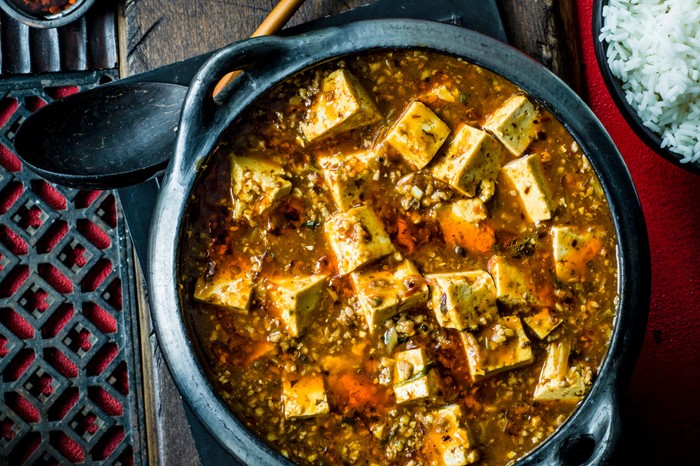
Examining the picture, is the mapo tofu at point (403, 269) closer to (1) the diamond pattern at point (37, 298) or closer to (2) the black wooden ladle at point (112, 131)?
(2) the black wooden ladle at point (112, 131)

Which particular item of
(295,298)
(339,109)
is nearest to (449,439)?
(295,298)

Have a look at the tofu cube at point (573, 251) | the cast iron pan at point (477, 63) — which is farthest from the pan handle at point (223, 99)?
the tofu cube at point (573, 251)

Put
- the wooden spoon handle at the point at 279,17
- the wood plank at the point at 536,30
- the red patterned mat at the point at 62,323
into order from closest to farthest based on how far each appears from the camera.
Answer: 1. the wooden spoon handle at the point at 279,17
2. the wood plank at the point at 536,30
3. the red patterned mat at the point at 62,323

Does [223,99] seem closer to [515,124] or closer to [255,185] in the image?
[255,185]

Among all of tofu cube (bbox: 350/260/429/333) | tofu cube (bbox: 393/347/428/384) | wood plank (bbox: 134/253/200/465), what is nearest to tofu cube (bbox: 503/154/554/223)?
tofu cube (bbox: 350/260/429/333)

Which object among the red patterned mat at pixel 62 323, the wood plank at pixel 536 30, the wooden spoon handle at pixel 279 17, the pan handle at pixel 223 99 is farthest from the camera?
the red patterned mat at pixel 62 323

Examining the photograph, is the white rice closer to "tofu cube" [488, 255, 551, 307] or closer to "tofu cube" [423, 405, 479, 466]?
"tofu cube" [488, 255, 551, 307]
